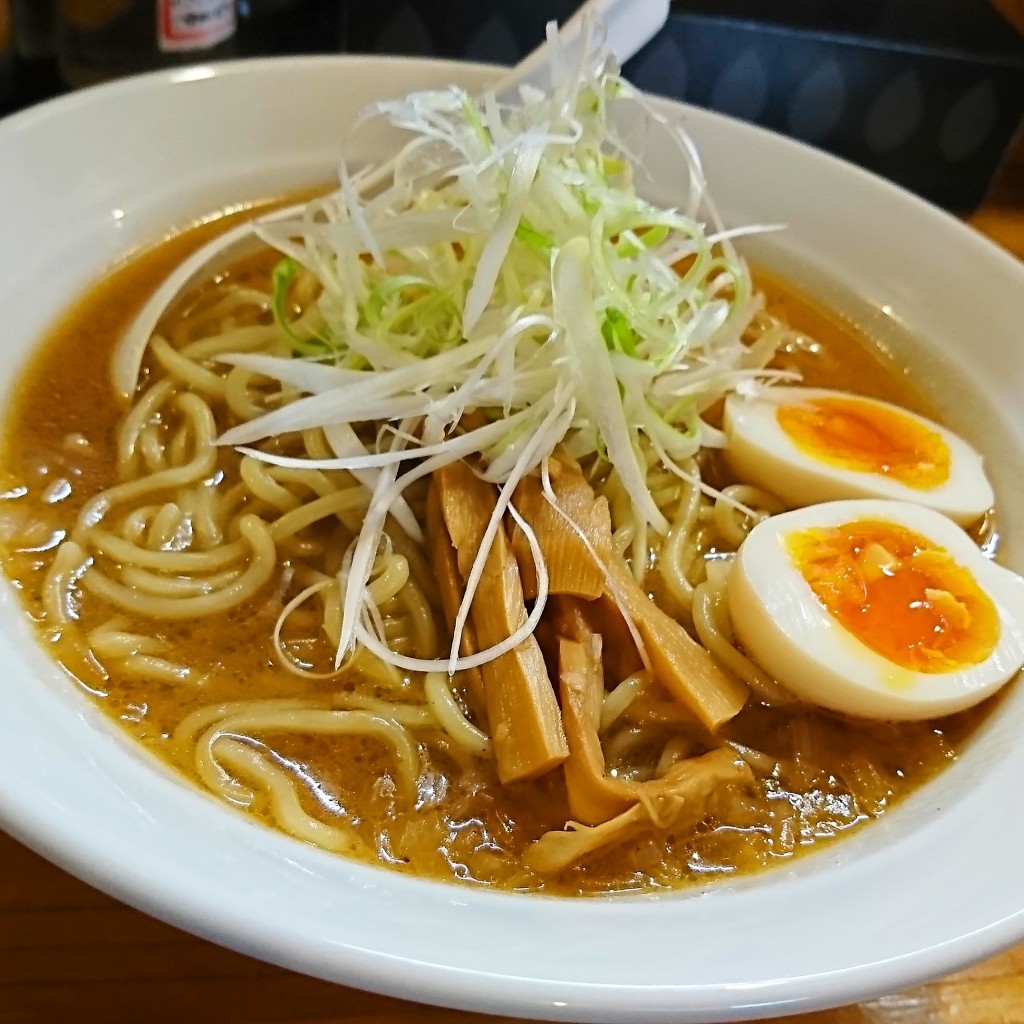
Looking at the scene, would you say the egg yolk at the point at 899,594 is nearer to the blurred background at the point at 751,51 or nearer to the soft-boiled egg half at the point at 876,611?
the soft-boiled egg half at the point at 876,611

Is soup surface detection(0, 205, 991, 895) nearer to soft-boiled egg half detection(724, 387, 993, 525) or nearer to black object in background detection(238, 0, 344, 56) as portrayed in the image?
soft-boiled egg half detection(724, 387, 993, 525)

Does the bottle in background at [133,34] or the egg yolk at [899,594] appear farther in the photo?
the bottle in background at [133,34]

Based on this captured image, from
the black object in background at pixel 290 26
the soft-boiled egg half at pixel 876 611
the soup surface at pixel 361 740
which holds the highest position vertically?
the black object in background at pixel 290 26

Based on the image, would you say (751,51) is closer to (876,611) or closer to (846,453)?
(846,453)

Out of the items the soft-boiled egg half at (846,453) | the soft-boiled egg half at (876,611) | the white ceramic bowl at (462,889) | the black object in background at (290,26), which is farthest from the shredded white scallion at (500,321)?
the black object in background at (290,26)

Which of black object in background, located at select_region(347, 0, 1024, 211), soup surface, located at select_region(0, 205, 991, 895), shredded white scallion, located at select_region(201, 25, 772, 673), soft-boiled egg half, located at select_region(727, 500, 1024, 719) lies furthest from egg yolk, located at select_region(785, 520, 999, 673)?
black object in background, located at select_region(347, 0, 1024, 211)

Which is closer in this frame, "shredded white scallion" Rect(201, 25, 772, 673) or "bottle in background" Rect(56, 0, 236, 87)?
"shredded white scallion" Rect(201, 25, 772, 673)

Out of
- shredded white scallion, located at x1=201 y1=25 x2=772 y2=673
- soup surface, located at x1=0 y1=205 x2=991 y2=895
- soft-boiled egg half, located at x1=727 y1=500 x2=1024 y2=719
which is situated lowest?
soup surface, located at x1=0 y1=205 x2=991 y2=895

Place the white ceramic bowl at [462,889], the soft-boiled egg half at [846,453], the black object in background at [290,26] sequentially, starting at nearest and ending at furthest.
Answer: the white ceramic bowl at [462,889], the soft-boiled egg half at [846,453], the black object in background at [290,26]

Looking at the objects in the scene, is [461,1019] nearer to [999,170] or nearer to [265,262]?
[265,262]
